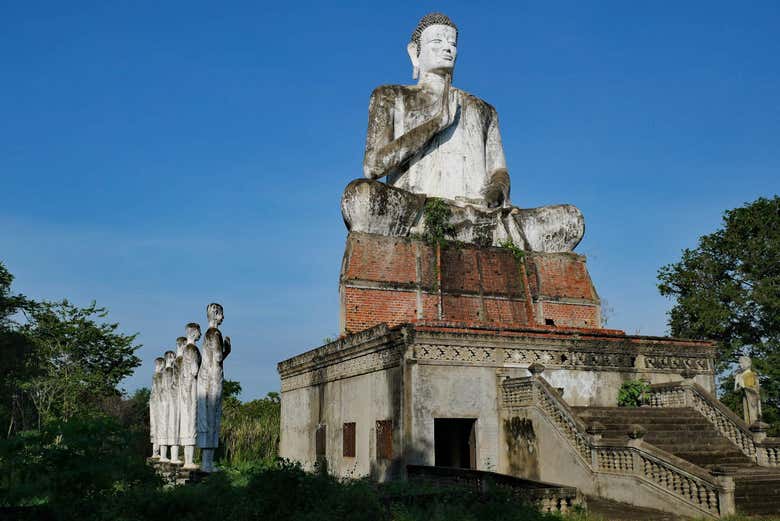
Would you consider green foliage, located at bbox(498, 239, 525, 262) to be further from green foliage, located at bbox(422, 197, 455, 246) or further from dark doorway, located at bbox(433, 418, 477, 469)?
dark doorway, located at bbox(433, 418, 477, 469)

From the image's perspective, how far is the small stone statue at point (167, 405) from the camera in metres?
16.6

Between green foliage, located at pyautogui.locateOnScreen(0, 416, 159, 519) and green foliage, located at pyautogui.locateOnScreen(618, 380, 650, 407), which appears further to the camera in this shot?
green foliage, located at pyautogui.locateOnScreen(618, 380, 650, 407)

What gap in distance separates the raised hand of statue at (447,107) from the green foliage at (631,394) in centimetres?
807

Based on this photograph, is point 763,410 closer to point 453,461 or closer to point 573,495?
point 453,461

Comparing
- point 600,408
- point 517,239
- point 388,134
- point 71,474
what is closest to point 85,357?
point 388,134

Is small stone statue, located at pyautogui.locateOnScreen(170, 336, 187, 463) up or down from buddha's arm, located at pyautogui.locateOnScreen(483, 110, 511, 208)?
down

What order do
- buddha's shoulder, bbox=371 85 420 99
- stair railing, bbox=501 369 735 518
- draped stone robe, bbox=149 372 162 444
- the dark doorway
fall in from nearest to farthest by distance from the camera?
stair railing, bbox=501 369 735 518, the dark doorway, draped stone robe, bbox=149 372 162 444, buddha's shoulder, bbox=371 85 420 99

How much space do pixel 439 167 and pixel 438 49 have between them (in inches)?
136

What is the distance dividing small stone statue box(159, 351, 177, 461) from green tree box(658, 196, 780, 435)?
1820cm

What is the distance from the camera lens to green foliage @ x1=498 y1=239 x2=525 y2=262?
18219 mm

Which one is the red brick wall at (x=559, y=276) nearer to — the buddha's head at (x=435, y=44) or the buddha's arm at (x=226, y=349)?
the buddha's head at (x=435, y=44)

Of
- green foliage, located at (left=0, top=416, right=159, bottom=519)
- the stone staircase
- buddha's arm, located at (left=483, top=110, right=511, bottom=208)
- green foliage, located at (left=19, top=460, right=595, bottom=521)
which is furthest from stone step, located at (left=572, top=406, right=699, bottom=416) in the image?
green foliage, located at (left=0, top=416, right=159, bottom=519)

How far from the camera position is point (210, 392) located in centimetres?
1190

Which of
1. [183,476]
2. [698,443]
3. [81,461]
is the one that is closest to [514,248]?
[698,443]
